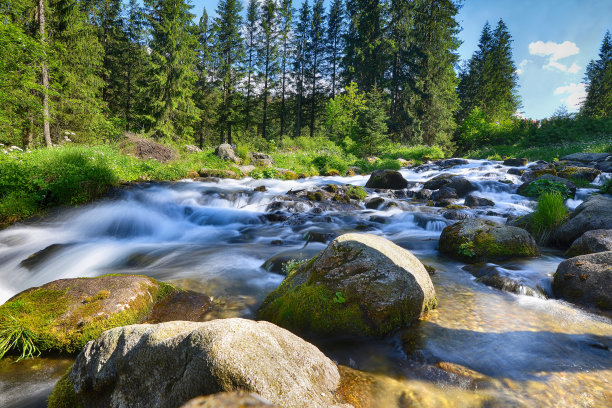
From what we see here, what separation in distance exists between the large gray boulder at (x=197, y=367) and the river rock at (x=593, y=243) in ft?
17.2

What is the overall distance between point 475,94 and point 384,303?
51.7m


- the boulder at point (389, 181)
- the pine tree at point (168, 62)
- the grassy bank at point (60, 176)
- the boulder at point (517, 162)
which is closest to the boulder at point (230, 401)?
the grassy bank at point (60, 176)

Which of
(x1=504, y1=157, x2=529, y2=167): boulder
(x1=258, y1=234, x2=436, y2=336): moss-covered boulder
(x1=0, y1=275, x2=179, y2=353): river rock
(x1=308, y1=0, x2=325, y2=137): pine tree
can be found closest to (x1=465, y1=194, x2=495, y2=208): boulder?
(x1=258, y1=234, x2=436, y2=336): moss-covered boulder

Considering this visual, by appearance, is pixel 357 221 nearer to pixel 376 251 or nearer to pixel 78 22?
pixel 376 251

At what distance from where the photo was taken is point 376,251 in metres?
3.41

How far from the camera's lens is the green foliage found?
390 inches

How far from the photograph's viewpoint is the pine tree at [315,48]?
4147 centimetres

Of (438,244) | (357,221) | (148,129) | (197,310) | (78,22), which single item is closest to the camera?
(197,310)

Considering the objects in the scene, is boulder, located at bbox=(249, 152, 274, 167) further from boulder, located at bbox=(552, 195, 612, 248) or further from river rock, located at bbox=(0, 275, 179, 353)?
river rock, located at bbox=(0, 275, 179, 353)

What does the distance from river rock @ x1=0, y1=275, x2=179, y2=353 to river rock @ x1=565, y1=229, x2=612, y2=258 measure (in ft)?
22.4

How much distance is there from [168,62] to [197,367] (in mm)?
29488

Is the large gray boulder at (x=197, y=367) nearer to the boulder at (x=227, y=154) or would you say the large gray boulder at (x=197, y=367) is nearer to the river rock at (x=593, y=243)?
the river rock at (x=593, y=243)

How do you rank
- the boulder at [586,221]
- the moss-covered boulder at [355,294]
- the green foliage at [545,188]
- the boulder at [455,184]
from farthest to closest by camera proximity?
the boulder at [455,184], the green foliage at [545,188], the boulder at [586,221], the moss-covered boulder at [355,294]

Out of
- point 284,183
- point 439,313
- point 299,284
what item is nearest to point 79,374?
point 299,284
